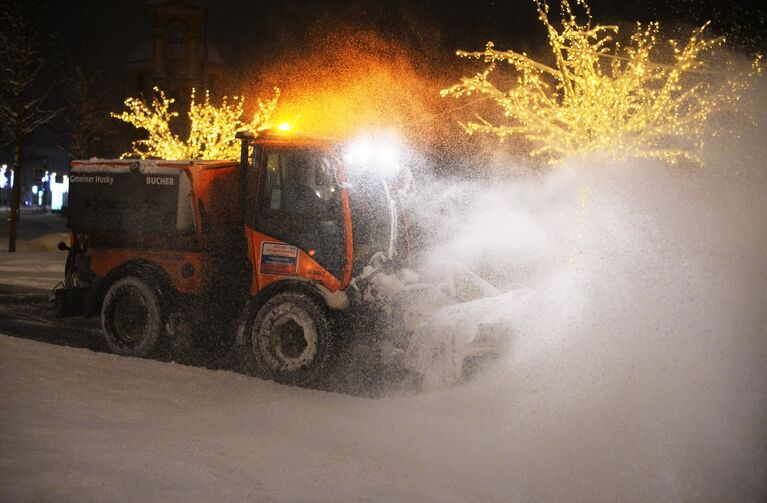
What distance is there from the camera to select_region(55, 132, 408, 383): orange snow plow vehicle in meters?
8.04

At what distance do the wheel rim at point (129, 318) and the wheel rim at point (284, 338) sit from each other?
5.91 feet

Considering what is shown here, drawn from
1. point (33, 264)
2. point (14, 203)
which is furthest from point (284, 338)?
point (14, 203)

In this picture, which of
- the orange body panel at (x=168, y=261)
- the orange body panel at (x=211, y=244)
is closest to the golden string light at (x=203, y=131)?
the orange body panel at (x=168, y=261)

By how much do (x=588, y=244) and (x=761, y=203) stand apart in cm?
169

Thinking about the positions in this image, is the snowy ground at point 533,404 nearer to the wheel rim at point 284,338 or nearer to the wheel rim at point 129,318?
the wheel rim at point 284,338

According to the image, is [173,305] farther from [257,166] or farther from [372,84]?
[372,84]

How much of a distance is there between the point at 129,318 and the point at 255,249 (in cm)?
200

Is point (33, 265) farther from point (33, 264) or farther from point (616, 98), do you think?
point (616, 98)

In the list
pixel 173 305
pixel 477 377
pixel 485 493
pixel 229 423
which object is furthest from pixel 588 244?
pixel 173 305

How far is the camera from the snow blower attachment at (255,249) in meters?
8.04

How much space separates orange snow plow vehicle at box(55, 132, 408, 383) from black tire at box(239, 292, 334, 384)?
0.04 ft

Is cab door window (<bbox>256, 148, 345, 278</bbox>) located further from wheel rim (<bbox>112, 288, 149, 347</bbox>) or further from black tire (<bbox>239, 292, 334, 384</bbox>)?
wheel rim (<bbox>112, 288, 149, 347</bbox>)

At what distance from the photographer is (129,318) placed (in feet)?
30.1

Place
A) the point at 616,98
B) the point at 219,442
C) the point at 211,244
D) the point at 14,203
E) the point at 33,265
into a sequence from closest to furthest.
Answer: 1. the point at 219,442
2. the point at 211,244
3. the point at 616,98
4. the point at 33,265
5. the point at 14,203
